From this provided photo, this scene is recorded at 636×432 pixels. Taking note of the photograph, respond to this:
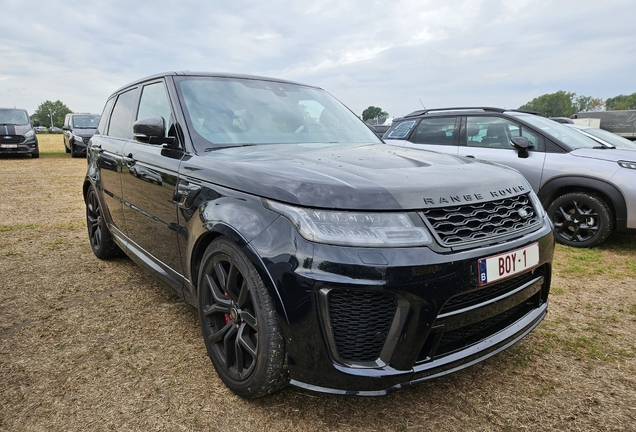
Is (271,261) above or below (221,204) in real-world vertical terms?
below

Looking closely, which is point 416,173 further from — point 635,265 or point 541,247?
point 635,265

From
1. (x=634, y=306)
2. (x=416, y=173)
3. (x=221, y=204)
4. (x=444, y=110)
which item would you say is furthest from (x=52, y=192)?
(x=634, y=306)

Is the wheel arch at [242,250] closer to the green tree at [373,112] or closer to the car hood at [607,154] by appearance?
the car hood at [607,154]

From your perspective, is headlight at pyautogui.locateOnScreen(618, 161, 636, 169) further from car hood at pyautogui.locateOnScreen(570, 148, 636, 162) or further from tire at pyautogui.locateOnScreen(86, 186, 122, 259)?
tire at pyautogui.locateOnScreen(86, 186, 122, 259)

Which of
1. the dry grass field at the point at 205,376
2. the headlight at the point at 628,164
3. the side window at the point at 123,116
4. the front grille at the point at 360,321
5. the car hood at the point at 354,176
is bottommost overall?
the dry grass field at the point at 205,376

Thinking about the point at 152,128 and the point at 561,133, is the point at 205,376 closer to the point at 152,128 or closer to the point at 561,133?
the point at 152,128

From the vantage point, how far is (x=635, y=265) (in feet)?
14.0

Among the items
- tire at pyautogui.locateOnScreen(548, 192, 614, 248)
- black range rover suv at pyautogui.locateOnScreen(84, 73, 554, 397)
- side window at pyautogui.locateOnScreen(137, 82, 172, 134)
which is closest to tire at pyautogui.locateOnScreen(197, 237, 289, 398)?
black range rover suv at pyautogui.locateOnScreen(84, 73, 554, 397)

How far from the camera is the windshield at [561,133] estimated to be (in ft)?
16.9

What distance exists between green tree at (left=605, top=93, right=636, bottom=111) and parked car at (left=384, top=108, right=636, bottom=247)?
9630 cm

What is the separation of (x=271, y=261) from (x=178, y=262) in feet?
3.41

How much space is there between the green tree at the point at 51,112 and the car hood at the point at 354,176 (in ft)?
438

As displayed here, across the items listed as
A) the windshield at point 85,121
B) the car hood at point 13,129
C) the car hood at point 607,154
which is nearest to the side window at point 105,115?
the car hood at point 607,154

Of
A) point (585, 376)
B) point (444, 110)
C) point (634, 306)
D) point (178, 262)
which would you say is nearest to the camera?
point (585, 376)
